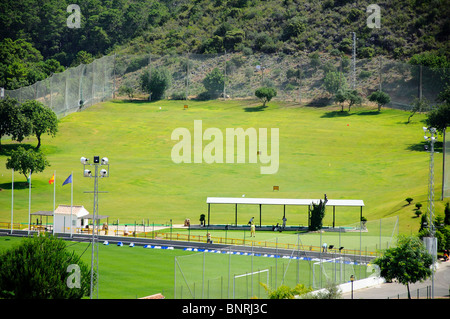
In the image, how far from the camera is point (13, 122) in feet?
359

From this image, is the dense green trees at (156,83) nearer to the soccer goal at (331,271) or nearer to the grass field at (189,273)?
the grass field at (189,273)

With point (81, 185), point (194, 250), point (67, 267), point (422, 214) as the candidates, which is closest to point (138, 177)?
point (81, 185)

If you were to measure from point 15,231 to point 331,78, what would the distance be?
94.3 meters

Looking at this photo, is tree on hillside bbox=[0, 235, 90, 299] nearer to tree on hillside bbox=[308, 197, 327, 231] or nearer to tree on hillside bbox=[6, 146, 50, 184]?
tree on hillside bbox=[308, 197, 327, 231]

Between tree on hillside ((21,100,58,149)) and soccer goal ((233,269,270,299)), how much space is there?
7635 centimetres

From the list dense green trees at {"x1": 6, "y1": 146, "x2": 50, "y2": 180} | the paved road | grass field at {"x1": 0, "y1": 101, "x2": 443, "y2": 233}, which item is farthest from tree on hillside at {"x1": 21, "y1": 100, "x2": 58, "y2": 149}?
the paved road

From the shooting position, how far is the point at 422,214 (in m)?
68.8

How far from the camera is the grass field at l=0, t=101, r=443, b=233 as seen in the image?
8419cm

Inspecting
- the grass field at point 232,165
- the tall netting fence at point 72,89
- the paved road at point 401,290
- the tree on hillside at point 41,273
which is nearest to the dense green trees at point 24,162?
the grass field at point 232,165

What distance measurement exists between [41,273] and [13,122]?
71.1 metres

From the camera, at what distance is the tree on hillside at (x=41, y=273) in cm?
4216

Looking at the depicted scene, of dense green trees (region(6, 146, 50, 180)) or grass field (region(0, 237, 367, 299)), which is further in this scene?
dense green trees (region(6, 146, 50, 180))

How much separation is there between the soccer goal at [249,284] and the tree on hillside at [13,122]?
74622 mm
